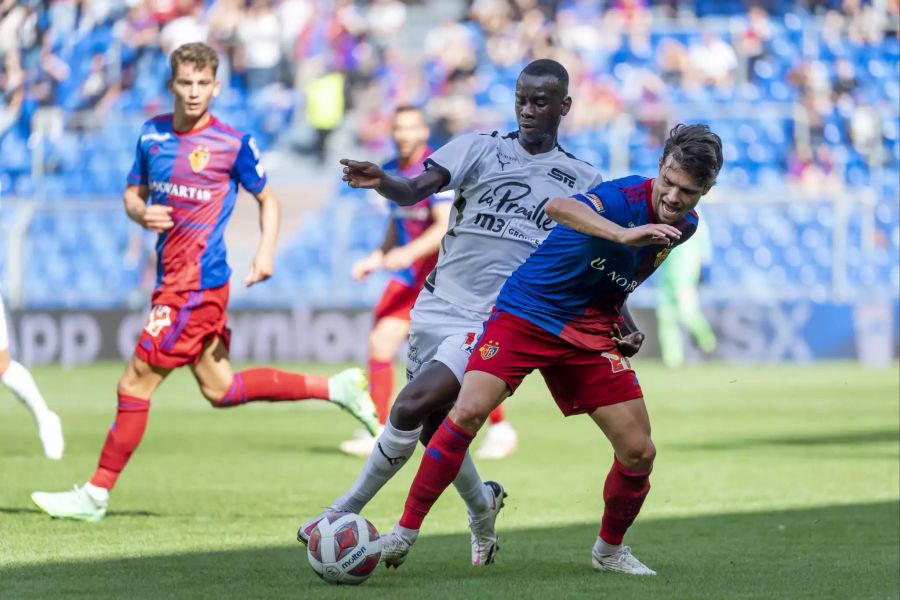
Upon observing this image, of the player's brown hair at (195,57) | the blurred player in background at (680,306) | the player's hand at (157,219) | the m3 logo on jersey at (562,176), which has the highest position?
the player's brown hair at (195,57)

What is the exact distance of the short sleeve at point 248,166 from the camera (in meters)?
7.65

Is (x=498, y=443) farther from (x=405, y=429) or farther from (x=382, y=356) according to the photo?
(x=405, y=429)

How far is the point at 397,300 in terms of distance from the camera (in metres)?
10.7

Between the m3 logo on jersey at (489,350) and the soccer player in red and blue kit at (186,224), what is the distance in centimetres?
230

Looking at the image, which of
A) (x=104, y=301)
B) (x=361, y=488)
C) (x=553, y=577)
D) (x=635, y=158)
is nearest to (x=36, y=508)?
(x=361, y=488)

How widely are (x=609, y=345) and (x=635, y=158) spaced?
16749 millimetres

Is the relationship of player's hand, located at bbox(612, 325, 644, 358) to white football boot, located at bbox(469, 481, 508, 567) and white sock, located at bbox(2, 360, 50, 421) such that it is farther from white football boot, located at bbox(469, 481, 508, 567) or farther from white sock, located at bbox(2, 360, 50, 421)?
white sock, located at bbox(2, 360, 50, 421)

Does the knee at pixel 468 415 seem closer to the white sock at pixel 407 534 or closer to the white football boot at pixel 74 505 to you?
the white sock at pixel 407 534

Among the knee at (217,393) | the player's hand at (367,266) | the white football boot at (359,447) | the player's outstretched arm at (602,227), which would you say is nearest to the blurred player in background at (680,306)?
the white football boot at (359,447)

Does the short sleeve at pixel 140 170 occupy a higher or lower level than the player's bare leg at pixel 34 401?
higher

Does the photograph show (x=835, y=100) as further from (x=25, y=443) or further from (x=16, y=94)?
(x=25, y=443)

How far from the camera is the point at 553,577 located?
5.62m

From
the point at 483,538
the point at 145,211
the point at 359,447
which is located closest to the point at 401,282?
the point at 359,447

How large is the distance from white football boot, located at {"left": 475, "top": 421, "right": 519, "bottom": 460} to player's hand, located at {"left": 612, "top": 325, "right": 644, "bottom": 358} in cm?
478
